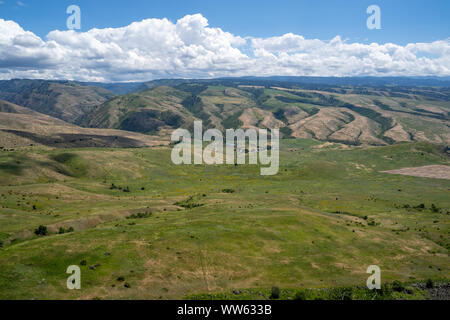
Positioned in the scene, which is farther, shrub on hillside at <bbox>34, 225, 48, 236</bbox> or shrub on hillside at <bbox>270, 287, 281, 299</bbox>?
shrub on hillside at <bbox>34, 225, 48, 236</bbox>

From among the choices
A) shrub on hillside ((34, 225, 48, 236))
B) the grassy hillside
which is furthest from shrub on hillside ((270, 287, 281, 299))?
shrub on hillside ((34, 225, 48, 236))

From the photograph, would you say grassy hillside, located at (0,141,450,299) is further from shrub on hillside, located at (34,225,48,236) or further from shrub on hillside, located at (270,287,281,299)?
shrub on hillside, located at (270,287,281,299)

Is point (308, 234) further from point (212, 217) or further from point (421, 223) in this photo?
point (421, 223)

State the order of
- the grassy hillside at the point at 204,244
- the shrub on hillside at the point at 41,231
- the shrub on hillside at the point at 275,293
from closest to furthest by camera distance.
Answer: the shrub on hillside at the point at 275,293
the grassy hillside at the point at 204,244
the shrub on hillside at the point at 41,231

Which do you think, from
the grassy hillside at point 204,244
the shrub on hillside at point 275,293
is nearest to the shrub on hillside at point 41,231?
the grassy hillside at point 204,244

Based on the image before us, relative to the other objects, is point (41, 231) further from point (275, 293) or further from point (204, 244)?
point (275, 293)

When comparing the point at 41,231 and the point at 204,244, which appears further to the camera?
the point at 41,231

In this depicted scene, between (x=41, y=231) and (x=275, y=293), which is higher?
(x=41, y=231)

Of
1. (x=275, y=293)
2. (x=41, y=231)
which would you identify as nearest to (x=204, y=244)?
(x=275, y=293)

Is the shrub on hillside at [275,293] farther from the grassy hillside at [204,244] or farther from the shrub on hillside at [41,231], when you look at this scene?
the shrub on hillside at [41,231]

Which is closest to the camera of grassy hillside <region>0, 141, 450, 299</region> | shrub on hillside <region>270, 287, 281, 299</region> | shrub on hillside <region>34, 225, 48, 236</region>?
shrub on hillside <region>270, 287, 281, 299</region>
